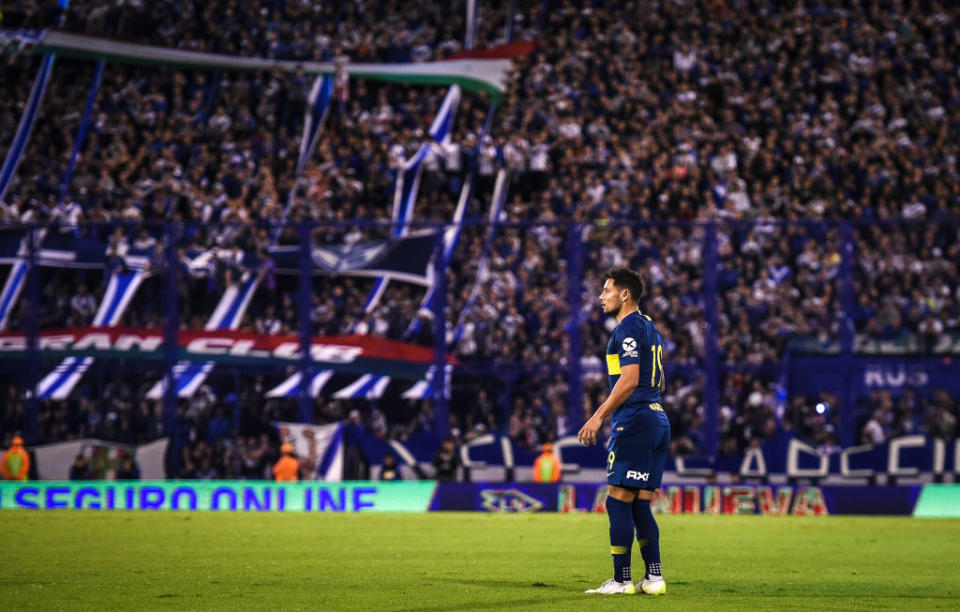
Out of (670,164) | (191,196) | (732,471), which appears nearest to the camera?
(732,471)

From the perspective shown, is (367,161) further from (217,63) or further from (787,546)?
(787,546)

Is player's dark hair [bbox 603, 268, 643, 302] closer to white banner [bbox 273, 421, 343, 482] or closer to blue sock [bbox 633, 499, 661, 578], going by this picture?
blue sock [bbox 633, 499, 661, 578]

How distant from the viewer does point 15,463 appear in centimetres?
2272

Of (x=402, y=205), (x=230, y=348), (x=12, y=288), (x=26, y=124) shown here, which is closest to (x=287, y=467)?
(x=230, y=348)

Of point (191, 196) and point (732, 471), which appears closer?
point (732, 471)

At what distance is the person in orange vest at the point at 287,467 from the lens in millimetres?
22734

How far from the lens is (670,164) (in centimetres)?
3061

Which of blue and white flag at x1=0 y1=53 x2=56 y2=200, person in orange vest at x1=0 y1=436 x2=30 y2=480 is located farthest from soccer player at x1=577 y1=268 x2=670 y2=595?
blue and white flag at x1=0 y1=53 x2=56 y2=200

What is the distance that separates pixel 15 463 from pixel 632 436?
16.4m

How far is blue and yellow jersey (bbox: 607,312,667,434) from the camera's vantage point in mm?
9008

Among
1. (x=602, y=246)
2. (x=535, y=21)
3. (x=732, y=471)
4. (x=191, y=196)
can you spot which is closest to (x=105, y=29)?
(x=191, y=196)

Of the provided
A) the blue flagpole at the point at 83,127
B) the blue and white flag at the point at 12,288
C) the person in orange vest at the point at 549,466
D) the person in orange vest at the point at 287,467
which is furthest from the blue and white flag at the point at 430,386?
the blue flagpole at the point at 83,127

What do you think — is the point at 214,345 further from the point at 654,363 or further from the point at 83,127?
the point at 654,363

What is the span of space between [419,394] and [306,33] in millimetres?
15195
